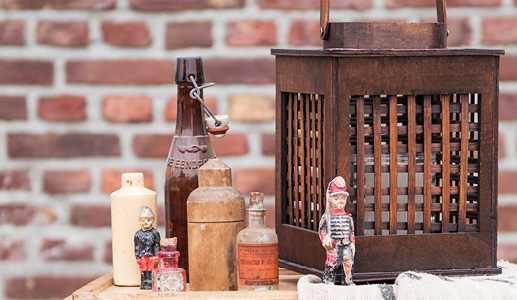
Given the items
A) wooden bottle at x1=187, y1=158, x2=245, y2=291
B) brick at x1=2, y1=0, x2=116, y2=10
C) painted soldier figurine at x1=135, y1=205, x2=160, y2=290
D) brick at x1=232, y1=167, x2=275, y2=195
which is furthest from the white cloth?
brick at x1=2, y1=0, x2=116, y2=10

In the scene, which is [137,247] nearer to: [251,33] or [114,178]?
[114,178]

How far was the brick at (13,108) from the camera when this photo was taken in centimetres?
179

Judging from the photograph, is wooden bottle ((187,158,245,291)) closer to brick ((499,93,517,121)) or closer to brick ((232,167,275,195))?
brick ((232,167,275,195))

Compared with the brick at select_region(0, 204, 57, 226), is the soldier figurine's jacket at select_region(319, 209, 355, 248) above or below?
above

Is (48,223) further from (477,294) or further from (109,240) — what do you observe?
(477,294)

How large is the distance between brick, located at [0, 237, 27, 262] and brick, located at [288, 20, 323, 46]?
0.83 meters

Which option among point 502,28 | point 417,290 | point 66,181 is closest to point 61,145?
point 66,181

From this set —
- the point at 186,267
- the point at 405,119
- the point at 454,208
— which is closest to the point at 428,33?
the point at 405,119

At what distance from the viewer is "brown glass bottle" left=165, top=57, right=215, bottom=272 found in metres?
1.35

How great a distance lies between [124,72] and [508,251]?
1036 mm

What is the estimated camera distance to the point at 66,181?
180 centimetres

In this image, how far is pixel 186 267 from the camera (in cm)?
137

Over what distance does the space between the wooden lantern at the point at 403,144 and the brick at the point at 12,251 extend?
2.68 ft

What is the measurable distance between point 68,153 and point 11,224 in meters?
0.23
